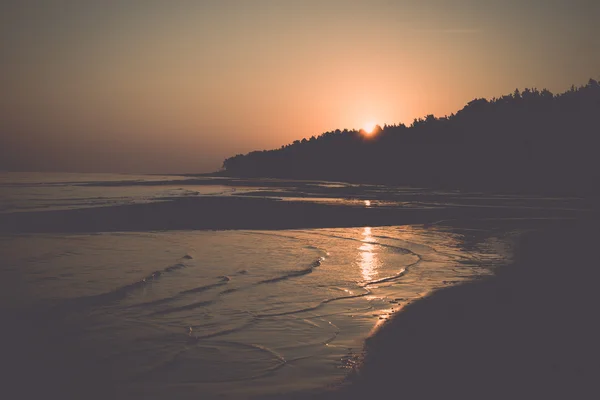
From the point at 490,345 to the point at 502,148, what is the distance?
83.9 metres

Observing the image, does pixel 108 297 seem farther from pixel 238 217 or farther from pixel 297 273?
pixel 238 217

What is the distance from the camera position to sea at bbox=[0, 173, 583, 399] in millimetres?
6137

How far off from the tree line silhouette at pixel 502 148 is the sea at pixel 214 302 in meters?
46.5

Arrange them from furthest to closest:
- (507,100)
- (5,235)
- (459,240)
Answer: (507,100) < (5,235) < (459,240)

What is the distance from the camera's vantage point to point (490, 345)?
6.86 m

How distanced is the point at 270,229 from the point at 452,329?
14.7 meters

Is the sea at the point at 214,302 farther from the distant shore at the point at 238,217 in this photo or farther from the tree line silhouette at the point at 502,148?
the tree line silhouette at the point at 502,148

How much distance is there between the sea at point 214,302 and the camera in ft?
20.1

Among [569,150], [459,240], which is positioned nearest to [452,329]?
[459,240]

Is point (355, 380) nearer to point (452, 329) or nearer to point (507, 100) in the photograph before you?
point (452, 329)

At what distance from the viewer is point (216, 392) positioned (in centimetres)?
550

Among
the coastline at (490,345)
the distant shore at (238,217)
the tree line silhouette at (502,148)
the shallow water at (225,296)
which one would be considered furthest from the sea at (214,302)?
the tree line silhouette at (502,148)

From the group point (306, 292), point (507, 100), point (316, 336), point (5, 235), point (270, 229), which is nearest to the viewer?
point (316, 336)

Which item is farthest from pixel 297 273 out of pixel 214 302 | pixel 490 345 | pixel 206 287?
pixel 490 345
